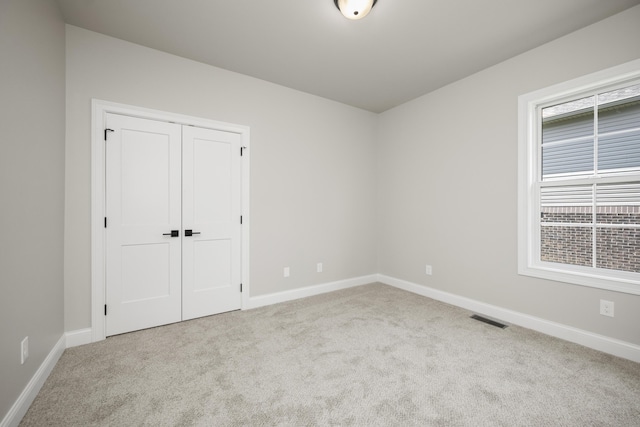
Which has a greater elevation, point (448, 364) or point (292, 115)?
point (292, 115)

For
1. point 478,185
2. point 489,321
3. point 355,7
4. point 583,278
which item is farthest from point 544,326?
point 355,7

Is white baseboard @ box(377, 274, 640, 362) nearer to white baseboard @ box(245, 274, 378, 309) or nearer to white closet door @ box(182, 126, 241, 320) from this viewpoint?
white baseboard @ box(245, 274, 378, 309)

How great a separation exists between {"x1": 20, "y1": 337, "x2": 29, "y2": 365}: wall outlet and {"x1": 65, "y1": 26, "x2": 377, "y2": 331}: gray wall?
813mm

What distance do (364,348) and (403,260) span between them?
2045mm

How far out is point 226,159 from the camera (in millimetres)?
3135

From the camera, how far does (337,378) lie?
1909 millimetres

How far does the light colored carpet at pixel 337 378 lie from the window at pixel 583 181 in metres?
0.74

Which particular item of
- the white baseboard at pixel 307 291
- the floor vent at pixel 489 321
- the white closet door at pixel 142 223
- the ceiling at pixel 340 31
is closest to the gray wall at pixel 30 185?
the white closet door at pixel 142 223

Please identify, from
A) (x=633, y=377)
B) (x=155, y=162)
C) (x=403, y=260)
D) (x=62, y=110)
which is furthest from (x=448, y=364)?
(x=62, y=110)

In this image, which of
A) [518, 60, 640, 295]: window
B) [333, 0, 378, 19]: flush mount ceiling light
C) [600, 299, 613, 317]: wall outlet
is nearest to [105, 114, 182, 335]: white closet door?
[333, 0, 378, 19]: flush mount ceiling light

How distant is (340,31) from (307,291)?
3.05 metres

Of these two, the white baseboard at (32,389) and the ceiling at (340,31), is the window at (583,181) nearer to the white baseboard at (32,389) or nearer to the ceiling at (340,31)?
the ceiling at (340,31)

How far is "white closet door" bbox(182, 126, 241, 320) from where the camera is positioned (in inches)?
115

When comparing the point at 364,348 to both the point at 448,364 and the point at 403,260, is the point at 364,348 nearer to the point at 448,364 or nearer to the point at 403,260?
the point at 448,364
